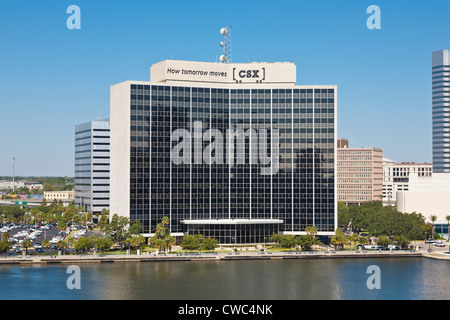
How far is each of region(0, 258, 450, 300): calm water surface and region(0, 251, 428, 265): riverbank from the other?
5116 mm

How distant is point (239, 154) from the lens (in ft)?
645

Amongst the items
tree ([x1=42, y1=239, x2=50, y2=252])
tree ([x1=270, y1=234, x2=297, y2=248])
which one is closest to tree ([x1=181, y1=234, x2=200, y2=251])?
tree ([x1=270, y1=234, x2=297, y2=248])

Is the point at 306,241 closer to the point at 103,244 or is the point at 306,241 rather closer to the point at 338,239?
the point at 338,239

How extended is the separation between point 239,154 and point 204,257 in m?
38.8

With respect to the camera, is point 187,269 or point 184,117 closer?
point 187,269

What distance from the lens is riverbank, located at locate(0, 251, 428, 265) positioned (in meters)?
163

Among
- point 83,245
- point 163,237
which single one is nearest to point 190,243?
point 163,237

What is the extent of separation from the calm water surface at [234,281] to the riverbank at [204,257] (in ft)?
16.8

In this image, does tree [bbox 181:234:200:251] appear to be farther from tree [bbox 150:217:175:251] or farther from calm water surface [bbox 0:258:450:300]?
calm water surface [bbox 0:258:450:300]

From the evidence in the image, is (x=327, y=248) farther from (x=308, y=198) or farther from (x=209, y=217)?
(x=209, y=217)
